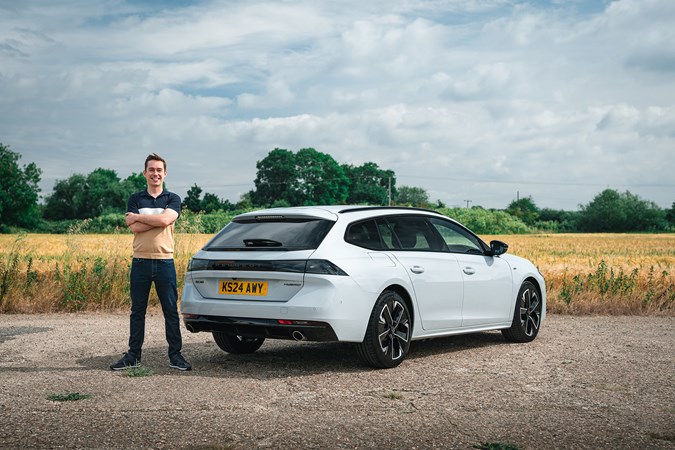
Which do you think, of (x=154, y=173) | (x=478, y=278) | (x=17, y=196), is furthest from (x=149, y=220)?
(x=17, y=196)

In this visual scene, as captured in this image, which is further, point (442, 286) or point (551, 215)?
point (551, 215)

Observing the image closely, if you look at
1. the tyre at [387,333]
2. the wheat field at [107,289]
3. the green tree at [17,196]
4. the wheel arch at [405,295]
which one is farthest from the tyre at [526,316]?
the green tree at [17,196]

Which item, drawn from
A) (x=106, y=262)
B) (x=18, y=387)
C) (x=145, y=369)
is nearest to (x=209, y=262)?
(x=145, y=369)

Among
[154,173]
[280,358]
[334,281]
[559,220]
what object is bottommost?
[280,358]

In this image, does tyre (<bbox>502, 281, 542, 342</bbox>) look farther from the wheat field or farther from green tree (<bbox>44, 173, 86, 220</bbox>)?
green tree (<bbox>44, 173, 86, 220</bbox>)

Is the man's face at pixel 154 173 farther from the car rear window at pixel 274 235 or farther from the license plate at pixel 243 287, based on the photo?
the license plate at pixel 243 287

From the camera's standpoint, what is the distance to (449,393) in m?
7.01

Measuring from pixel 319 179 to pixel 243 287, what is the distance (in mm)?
105745

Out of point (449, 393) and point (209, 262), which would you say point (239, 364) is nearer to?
point (209, 262)

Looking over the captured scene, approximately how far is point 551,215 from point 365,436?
113533 millimetres

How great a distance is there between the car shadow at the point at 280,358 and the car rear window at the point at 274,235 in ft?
4.19

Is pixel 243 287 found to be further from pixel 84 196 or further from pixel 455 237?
pixel 84 196

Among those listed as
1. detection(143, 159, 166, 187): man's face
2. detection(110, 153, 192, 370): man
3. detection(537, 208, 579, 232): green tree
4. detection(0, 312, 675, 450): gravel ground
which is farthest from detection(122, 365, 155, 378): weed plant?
detection(537, 208, 579, 232): green tree

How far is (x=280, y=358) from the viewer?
29.6ft
